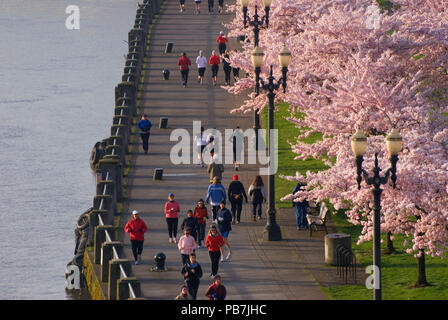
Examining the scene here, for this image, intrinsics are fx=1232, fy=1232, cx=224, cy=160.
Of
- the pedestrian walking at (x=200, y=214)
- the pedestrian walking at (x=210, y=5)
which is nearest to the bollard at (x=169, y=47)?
the pedestrian walking at (x=210, y=5)

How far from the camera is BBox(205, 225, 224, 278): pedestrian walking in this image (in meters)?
32.4

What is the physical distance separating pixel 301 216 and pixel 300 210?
188mm

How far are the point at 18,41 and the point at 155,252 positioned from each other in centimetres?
8741

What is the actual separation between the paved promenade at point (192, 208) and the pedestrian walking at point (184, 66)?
1.65 feet

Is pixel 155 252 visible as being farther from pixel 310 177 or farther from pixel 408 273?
pixel 408 273

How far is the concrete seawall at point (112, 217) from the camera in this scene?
31281mm

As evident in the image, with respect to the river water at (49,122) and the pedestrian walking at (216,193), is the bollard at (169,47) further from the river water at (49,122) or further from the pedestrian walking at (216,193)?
the pedestrian walking at (216,193)

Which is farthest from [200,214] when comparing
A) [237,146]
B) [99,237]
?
[237,146]

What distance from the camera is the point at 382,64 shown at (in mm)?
41188

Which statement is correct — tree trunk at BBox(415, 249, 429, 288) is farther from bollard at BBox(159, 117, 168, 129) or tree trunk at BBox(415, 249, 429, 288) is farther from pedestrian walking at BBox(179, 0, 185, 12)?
pedestrian walking at BBox(179, 0, 185, 12)

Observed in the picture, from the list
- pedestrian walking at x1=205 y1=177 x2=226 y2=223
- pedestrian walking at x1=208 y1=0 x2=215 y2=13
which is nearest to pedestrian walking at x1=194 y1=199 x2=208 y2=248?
pedestrian walking at x1=205 y1=177 x2=226 y2=223

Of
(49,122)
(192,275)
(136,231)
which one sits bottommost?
(192,275)

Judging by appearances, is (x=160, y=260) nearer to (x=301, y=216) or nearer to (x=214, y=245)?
(x=214, y=245)

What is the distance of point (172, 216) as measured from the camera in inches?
1410
